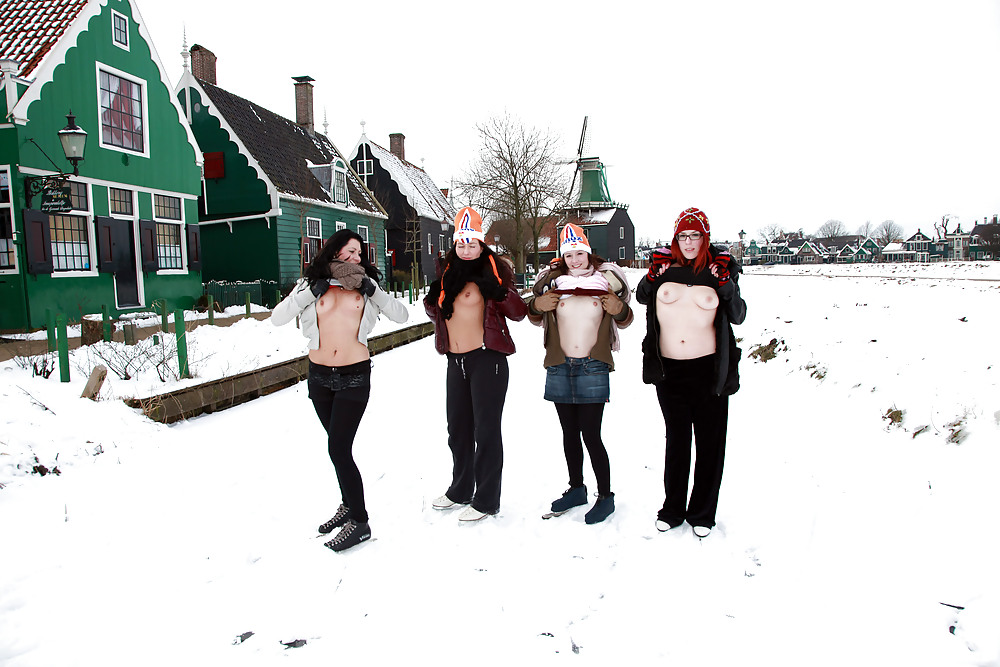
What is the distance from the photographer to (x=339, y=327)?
11.9 feet

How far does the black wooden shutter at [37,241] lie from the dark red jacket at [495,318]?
9862mm

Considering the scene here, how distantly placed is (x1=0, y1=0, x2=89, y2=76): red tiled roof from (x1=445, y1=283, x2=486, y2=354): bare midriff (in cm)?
1126

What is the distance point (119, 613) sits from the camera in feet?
9.71

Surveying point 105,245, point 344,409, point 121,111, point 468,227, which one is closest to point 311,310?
point 344,409

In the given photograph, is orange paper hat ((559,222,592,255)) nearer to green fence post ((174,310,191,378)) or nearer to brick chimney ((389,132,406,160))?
green fence post ((174,310,191,378))

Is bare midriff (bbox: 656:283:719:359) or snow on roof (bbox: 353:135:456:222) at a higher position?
snow on roof (bbox: 353:135:456:222)

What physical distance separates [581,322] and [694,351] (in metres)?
0.70

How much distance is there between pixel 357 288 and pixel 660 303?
5.96 ft

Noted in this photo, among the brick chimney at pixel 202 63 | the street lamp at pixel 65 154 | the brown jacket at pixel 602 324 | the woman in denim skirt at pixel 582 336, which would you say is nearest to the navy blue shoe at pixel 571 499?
the woman in denim skirt at pixel 582 336

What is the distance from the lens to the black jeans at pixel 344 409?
3572 mm

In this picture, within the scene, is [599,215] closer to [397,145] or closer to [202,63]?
[397,145]

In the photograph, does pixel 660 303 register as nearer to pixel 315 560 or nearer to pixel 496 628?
pixel 496 628

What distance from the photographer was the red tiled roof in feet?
35.8

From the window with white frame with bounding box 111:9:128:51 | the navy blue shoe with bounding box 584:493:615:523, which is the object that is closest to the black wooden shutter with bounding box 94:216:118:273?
the window with white frame with bounding box 111:9:128:51
